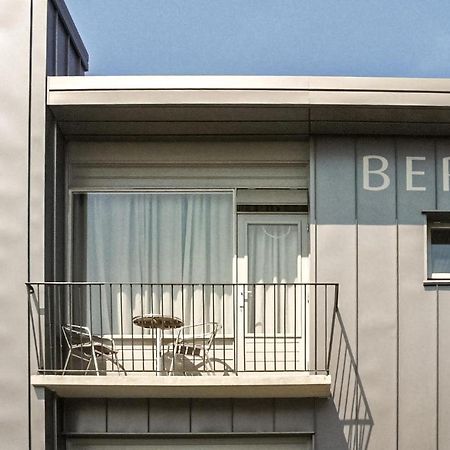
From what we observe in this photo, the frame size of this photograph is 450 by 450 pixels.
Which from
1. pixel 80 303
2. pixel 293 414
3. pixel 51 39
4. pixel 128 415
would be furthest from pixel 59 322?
pixel 51 39

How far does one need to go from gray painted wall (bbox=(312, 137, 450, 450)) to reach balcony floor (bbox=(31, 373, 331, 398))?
67 cm

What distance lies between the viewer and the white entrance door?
35.6ft

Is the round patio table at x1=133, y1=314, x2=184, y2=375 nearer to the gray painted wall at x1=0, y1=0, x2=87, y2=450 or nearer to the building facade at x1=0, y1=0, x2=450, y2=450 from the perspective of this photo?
the building facade at x1=0, y1=0, x2=450, y2=450

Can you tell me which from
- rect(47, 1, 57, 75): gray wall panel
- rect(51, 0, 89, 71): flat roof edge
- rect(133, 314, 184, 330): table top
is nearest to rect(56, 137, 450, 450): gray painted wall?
rect(133, 314, 184, 330): table top

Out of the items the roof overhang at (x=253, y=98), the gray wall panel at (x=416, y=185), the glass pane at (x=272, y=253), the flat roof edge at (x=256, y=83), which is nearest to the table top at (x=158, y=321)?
the glass pane at (x=272, y=253)

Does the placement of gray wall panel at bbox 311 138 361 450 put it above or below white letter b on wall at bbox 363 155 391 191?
below

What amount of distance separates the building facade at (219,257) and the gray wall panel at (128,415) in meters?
0.02

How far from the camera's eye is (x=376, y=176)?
10.6m

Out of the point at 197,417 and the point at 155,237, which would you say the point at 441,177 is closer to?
the point at 155,237

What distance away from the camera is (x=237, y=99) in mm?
9828

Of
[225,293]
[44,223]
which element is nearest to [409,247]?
[225,293]

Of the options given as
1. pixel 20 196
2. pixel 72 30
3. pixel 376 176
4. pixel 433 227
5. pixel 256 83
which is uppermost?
pixel 72 30

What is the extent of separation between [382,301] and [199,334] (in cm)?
219

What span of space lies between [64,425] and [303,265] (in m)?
3.34
